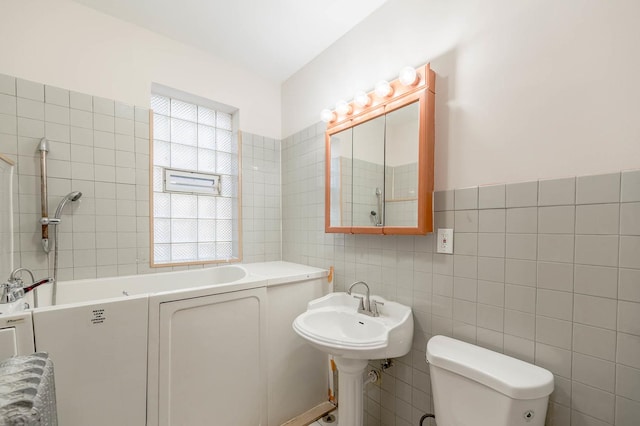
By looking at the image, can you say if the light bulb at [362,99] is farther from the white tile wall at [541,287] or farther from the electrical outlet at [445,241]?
the electrical outlet at [445,241]

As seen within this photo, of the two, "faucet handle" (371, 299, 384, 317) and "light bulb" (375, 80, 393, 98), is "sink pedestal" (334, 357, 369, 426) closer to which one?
"faucet handle" (371, 299, 384, 317)

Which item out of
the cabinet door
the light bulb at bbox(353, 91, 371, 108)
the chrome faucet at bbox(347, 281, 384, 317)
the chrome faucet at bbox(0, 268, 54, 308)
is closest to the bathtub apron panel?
the cabinet door

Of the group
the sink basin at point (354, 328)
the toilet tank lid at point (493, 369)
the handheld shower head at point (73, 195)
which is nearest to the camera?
the toilet tank lid at point (493, 369)

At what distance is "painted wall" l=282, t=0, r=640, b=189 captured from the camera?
35.4 inches

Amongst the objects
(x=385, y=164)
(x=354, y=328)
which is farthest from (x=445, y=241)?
(x=354, y=328)

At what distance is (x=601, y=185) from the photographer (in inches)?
36.2

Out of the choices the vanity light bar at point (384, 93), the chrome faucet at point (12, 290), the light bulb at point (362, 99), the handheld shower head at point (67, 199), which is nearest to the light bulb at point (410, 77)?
the vanity light bar at point (384, 93)

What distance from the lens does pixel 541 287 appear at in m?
1.04

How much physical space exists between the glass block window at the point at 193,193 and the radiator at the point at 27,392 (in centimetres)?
130

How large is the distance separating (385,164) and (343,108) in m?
0.53

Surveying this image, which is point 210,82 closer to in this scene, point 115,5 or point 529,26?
point 115,5

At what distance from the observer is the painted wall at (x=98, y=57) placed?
1.56 meters

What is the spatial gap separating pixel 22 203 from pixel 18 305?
69cm

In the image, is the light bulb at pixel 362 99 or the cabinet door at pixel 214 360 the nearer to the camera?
the cabinet door at pixel 214 360
